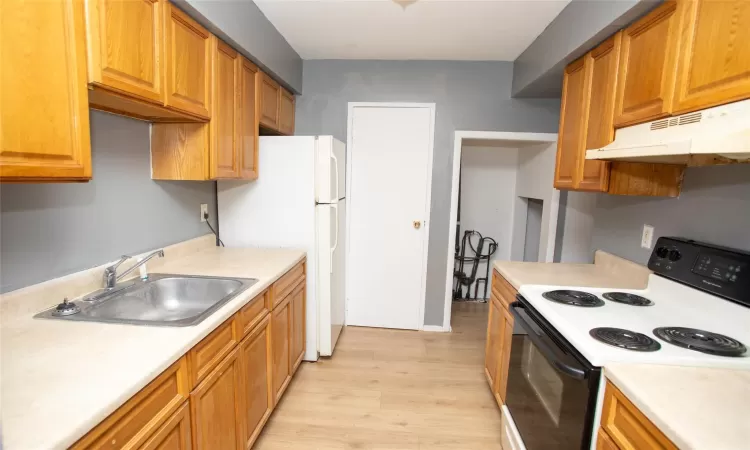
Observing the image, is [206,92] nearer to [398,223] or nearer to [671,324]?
[398,223]

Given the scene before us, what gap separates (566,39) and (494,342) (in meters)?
1.98

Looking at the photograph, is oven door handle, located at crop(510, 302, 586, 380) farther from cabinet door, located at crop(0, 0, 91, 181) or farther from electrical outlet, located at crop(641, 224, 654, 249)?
cabinet door, located at crop(0, 0, 91, 181)

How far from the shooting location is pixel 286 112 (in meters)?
3.03

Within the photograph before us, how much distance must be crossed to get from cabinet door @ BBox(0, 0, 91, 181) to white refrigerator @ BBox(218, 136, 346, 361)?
1469mm

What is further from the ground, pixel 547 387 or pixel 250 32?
pixel 250 32

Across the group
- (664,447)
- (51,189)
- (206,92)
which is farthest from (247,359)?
(664,447)

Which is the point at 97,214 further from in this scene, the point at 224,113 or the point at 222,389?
the point at 222,389

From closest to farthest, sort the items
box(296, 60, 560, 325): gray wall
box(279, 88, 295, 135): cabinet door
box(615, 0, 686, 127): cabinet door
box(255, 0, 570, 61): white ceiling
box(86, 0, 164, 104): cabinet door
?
box(86, 0, 164, 104): cabinet door → box(615, 0, 686, 127): cabinet door → box(255, 0, 570, 61): white ceiling → box(279, 88, 295, 135): cabinet door → box(296, 60, 560, 325): gray wall

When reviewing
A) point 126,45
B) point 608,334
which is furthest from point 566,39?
point 126,45

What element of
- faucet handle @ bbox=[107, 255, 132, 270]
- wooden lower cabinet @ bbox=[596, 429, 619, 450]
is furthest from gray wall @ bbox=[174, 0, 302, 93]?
wooden lower cabinet @ bbox=[596, 429, 619, 450]

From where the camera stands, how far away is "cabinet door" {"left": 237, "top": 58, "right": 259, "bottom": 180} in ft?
7.20

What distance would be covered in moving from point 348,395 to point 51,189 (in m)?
1.99

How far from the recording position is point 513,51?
2.82m

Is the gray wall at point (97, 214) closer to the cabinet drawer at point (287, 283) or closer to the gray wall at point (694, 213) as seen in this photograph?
the cabinet drawer at point (287, 283)
